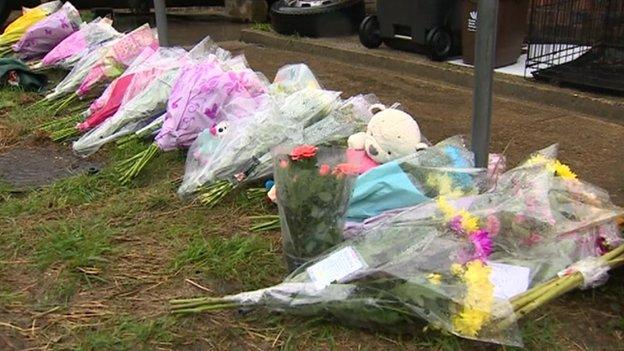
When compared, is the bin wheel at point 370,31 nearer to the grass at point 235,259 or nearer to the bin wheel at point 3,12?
the grass at point 235,259

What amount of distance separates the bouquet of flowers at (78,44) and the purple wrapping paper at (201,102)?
76.0 inches

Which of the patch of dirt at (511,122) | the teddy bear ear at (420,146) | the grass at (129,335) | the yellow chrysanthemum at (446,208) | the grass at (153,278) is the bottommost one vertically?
the grass at (129,335)

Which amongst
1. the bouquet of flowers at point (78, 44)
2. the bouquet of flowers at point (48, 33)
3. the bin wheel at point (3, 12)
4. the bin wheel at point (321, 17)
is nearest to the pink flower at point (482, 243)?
the bouquet of flowers at point (78, 44)

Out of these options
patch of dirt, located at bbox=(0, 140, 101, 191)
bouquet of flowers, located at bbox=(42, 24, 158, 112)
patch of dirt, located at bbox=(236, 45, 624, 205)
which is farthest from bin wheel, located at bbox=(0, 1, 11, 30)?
patch of dirt, located at bbox=(0, 140, 101, 191)

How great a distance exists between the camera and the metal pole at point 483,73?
2.56 meters

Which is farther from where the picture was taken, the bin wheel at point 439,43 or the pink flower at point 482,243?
the bin wheel at point 439,43

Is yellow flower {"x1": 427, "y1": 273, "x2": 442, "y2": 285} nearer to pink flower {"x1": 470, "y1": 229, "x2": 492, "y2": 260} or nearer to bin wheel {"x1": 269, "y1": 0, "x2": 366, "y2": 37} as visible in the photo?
pink flower {"x1": 470, "y1": 229, "x2": 492, "y2": 260}

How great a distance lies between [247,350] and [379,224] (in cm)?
70

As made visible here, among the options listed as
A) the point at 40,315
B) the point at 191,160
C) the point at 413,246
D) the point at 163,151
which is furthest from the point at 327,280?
the point at 163,151

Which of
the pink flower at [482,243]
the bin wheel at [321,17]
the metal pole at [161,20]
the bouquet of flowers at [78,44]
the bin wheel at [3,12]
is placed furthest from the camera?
the bin wheel at [3,12]

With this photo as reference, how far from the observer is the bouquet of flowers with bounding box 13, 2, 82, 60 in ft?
19.4

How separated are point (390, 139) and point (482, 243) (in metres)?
0.72

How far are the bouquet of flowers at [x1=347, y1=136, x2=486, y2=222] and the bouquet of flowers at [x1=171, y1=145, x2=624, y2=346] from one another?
0.26ft

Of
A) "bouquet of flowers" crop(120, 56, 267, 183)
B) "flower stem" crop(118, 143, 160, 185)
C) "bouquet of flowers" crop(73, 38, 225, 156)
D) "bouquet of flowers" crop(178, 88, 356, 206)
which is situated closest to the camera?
"bouquet of flowers" crop(178, 88, 356, 206)
